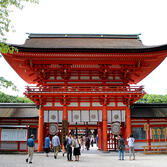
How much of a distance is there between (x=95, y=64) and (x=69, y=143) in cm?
918

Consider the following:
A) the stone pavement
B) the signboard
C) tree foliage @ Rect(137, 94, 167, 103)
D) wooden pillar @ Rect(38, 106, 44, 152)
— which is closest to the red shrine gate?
wooden pillar @ Rect(38, 106, 44, 152)

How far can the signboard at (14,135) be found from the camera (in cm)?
2105

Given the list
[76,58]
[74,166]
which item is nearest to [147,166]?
[74,166]

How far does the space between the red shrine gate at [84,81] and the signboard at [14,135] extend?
1.60 metres

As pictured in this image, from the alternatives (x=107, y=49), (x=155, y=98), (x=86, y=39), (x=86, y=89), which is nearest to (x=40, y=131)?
(x=86, y=89)

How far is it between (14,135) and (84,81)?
27.7ft

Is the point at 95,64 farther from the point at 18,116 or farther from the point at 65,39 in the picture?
the point at 18,116

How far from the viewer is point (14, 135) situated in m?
21.2

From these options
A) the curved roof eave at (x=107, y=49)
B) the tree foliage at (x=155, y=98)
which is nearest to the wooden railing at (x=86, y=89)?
the curved roof eave at (x=107, y=49)

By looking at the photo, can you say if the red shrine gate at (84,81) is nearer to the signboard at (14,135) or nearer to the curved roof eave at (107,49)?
the curved roof eave at (107,49)

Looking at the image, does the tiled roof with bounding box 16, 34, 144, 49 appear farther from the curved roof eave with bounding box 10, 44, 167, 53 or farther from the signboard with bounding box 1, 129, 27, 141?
the signboard with bounding box 1, 129, 27, 141

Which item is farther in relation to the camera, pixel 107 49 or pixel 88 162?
pixel 107 49

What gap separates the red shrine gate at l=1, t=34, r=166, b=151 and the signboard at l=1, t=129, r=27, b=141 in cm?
160

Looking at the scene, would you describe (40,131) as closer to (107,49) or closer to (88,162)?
(88,162)
